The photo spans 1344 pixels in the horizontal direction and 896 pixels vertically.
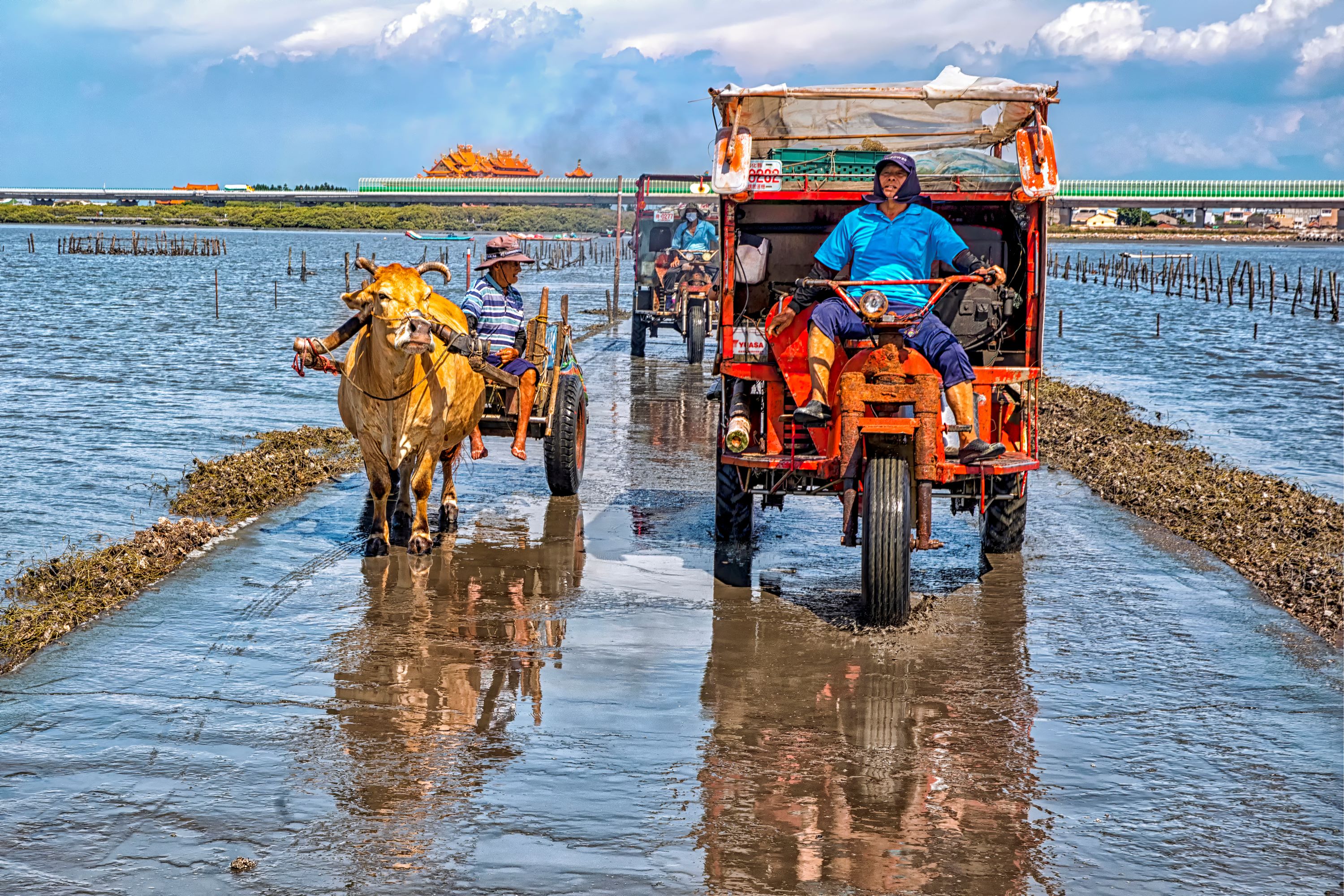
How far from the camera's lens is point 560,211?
190 m

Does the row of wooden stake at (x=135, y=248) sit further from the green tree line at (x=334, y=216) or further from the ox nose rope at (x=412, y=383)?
the ox nose rope at (x=412, y=383)

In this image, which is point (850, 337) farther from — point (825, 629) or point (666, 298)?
point (666, 298)

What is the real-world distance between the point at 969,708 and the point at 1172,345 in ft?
103

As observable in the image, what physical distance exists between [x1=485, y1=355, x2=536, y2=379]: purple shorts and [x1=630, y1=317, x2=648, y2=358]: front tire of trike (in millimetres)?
A: 13997

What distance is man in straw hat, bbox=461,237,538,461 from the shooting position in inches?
444

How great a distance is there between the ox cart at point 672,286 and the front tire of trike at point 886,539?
14.0 meters

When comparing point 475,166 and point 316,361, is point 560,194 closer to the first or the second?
point 475,166

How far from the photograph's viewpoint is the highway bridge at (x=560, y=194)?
145 metres

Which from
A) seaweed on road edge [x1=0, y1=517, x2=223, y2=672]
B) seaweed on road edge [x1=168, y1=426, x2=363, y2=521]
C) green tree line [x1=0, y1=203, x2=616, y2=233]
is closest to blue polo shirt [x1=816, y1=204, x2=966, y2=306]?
seaweed on road edge [x1=0, y1=517, x2=223, y2=672]

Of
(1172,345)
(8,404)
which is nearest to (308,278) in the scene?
(1172,345)

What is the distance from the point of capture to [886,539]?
26.2 feet

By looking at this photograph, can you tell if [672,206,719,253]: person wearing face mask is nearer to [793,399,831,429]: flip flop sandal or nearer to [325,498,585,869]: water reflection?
[325,498,585,869]: water reflection

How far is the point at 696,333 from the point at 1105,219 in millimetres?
168265

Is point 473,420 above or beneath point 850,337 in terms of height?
beneath
